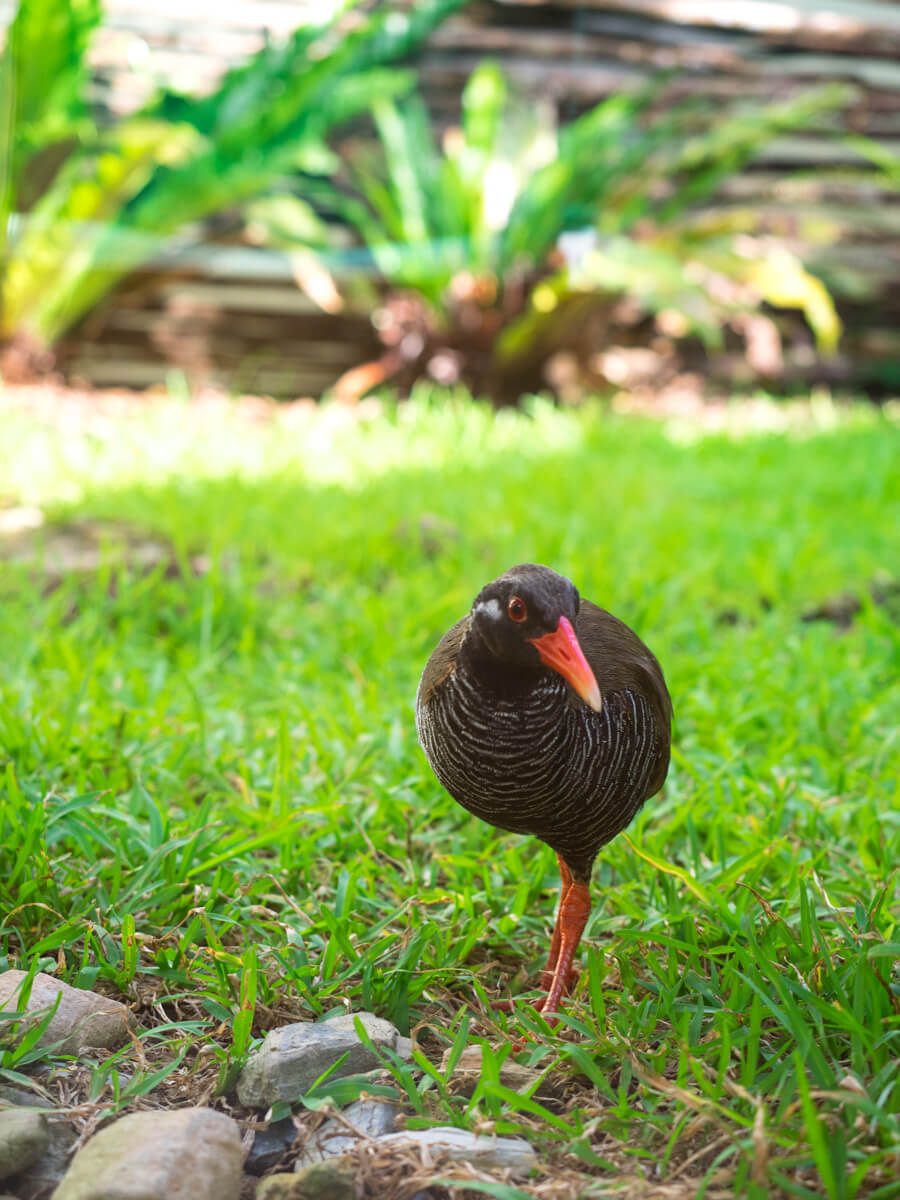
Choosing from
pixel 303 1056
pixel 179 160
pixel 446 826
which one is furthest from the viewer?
pixel 179 160

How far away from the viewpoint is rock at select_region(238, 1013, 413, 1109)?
155 centimetres

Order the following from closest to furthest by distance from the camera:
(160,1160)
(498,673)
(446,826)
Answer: (160,1160) < (498,673) < (446,826)

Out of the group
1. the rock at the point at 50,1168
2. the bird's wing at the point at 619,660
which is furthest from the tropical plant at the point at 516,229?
the rock at the point at 50,1168

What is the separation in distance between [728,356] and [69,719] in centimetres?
681

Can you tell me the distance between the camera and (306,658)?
320cm

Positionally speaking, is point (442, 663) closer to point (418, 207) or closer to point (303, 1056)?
point (303, 1056)

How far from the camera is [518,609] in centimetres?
163

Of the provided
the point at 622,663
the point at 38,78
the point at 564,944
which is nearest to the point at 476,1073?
the point at 564,944

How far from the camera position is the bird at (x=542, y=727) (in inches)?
64.5

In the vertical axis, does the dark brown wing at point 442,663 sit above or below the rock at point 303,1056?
above

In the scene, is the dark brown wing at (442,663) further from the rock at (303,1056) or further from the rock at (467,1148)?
the rock at (467,1148)

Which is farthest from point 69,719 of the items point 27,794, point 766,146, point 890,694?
point 766,146

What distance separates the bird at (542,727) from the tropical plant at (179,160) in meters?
5.00

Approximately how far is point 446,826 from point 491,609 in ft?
2.95
